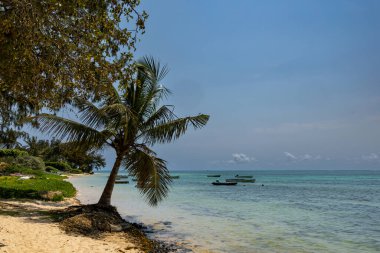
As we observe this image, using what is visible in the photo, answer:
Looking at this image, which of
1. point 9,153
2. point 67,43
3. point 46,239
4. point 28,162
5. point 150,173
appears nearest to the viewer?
point 67,43

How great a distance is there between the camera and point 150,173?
576 inches

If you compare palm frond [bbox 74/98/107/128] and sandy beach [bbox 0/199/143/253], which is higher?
palm frond [bbox 74/98/107/128]

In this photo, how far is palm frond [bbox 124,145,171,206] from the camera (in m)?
14.5

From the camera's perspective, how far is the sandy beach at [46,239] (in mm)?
8773

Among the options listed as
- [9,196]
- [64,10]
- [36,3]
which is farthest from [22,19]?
[9,196]

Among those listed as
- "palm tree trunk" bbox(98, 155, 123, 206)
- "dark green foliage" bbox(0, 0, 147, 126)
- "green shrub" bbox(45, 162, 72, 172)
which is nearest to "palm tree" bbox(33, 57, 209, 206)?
"palm tree trunk" bbox(98, 155, 123, 206)

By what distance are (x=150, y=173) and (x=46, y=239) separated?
564 cm

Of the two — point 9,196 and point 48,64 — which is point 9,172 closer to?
point 9,196

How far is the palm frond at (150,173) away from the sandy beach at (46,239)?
9.92 feet

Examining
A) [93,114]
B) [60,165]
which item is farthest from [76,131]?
[60,165]

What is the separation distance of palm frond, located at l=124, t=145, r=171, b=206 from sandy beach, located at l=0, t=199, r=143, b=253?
302cm

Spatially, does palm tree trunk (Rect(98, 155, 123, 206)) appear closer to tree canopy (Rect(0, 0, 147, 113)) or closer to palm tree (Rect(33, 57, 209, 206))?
palm tree (Rect(33, 57, 209, 206))

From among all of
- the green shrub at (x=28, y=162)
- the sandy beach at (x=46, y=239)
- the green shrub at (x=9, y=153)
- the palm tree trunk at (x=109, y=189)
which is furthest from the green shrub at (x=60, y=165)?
the sandy beach at (x=46, y=239)

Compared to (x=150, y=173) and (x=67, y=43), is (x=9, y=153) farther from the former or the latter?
(x=67, y=43)
